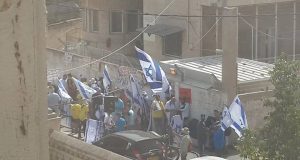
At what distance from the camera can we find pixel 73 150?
7.43 m

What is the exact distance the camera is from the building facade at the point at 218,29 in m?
25.3

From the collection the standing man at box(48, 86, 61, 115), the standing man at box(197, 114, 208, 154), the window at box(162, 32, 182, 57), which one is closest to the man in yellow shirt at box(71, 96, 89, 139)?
the standing man at box(48, 86, 61, 115)

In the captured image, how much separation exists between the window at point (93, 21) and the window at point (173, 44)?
5.32 meters

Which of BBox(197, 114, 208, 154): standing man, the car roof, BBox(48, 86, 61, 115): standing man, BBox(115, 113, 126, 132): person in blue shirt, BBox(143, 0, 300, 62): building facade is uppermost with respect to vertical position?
BBox(143, 0, 300, 62): building facade

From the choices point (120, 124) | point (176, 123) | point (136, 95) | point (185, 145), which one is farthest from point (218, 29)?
point (185, 145)

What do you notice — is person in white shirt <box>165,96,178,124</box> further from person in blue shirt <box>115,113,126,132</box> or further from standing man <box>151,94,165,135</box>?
person in blue shirt <box>115,113,126,132</box>

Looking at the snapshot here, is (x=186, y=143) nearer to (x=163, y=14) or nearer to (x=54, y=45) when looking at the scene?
(x=163, y=14)

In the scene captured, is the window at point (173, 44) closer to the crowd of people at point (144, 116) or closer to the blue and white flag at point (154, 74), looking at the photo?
the crowd of people at point (144, 116)

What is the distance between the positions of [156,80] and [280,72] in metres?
8.92

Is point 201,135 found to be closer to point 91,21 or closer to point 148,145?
point 148,145

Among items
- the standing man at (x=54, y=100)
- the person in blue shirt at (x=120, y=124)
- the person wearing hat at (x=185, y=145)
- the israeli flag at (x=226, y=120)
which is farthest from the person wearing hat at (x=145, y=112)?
the person wearing hat at (x=185, y=145)

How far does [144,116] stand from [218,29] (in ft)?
25.0

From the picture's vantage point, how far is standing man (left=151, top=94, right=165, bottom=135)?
17797 mm

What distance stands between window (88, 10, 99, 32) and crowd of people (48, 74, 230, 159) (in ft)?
41.0
